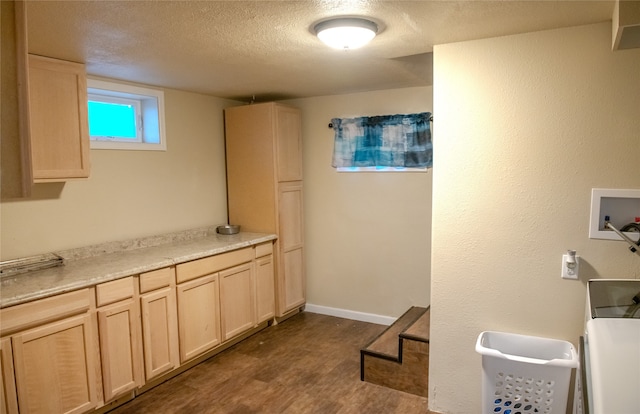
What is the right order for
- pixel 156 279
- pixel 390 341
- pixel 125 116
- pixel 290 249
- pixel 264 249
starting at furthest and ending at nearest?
pixel 290 249 < pixel 264 249 < pixel 125 116 < pixel 390 341 < pixel 156 279

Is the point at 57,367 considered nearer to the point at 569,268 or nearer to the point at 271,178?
the point at 271,178

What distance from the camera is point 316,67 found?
9.61 feet

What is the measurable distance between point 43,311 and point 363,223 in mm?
2677

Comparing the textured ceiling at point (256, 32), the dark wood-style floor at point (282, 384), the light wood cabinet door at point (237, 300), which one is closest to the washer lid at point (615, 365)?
the textured ceiling at point (256, 32)

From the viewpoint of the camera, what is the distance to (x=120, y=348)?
8.68ft

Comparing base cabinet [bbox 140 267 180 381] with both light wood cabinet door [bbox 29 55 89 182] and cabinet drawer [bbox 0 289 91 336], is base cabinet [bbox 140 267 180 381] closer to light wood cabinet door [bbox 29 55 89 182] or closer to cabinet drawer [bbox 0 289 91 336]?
cabinet drawer [bbox 0 289 91 336]

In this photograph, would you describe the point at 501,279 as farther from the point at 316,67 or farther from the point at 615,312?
the point at 316,67

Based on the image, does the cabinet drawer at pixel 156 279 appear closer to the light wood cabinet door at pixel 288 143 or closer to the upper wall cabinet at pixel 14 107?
the light wood cabinet door at pixel 288 143

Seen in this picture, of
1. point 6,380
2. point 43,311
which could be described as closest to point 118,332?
point 43,311

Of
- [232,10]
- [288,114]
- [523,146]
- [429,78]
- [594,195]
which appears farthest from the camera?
[288,114]

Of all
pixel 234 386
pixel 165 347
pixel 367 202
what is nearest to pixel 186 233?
pixel 165 347

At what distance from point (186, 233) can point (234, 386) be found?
1.39m

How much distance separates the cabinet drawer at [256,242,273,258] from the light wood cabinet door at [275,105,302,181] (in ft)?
2.04

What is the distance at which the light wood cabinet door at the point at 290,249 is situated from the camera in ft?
13.3
